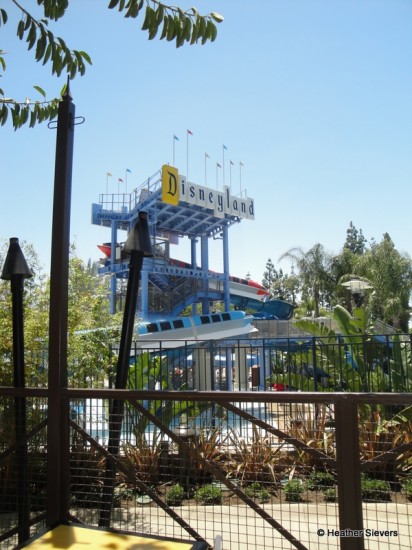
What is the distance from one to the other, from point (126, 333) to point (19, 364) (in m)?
1.01

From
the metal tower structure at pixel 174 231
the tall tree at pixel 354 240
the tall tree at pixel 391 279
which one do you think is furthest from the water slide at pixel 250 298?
the tall tree at pixel 354 240

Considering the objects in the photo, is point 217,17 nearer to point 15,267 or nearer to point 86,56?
point 86,56

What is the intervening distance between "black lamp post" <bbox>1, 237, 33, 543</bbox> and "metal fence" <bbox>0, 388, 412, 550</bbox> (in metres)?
0.02

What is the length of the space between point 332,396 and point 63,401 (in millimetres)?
1956

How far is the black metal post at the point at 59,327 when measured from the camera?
11.4 feet

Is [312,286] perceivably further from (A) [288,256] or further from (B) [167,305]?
(B) [167,305]

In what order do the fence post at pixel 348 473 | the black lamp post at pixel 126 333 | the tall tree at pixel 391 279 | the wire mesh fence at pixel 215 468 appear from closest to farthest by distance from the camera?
1. the fence post at pixel 348 473
2. the wire mesh fence at pixel 215 468
3. the black lamp post at pixel 126 333
4. the tall tree at pixel 391 279

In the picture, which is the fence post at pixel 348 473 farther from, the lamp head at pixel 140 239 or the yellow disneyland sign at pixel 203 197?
the yellow disneyland sign at pixel 203 197

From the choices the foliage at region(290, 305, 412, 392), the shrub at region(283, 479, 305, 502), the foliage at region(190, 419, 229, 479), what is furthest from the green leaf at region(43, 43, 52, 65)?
the foliage at region(290, 305, 412, 392)

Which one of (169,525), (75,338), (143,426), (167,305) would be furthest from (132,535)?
(167,305)

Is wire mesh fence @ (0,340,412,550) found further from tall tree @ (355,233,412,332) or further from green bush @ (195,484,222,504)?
tall tree @ (355,233,412,332)

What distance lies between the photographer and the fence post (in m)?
2.74

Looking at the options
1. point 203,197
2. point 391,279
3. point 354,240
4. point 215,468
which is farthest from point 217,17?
point 354,240

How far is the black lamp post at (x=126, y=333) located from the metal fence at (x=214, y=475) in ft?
0.07
